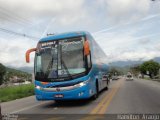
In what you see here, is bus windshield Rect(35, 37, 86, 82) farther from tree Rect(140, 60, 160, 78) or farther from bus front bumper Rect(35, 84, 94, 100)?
tree Rect(140, 60, 160, 78)

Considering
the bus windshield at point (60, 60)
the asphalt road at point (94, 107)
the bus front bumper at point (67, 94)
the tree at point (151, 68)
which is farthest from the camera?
the tree at point (151, 68)

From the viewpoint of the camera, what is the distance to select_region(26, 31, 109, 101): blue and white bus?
14.1 m

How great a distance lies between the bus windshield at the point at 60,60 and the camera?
563 inches

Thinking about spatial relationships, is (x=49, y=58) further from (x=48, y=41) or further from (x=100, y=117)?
(x=100, y=117)

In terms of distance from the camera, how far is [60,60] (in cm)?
1448

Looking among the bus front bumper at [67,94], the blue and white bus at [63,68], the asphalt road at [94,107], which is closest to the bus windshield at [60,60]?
the blue and white bus at [63,68]

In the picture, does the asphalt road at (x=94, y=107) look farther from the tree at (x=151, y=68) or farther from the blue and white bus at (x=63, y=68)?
the tree at (x=151, y=68)

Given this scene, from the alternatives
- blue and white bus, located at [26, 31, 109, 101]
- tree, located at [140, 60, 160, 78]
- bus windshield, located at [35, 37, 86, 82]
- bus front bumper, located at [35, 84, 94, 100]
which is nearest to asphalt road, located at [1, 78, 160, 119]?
bus front bumper, located at [35, 84, 94, 100]

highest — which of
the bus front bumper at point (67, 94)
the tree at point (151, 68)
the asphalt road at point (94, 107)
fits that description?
the tree at point (151, 68)

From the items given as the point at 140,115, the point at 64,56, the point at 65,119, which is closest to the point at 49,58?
the point at 64,56

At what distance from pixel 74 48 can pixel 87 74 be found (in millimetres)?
1365

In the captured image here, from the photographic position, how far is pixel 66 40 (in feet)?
49.0

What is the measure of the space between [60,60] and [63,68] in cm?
41

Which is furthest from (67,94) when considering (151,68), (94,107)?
(151,68)
